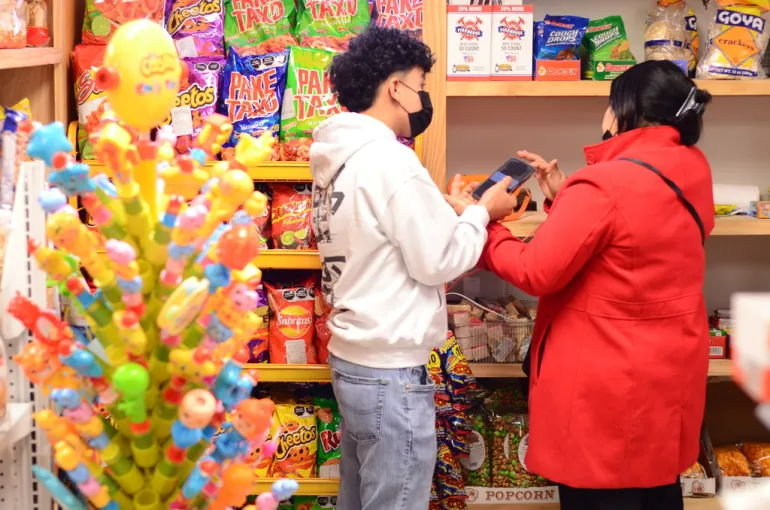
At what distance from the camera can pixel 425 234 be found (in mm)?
1985

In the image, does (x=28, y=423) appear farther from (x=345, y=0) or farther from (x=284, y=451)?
(x=345, y=0)

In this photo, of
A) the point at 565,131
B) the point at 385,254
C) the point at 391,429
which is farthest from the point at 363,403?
the point at 565,131

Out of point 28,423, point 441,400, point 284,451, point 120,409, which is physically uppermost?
point 120,409

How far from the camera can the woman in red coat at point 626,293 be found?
205 centimetres

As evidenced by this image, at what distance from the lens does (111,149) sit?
114 centimetres

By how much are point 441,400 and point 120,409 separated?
161cm

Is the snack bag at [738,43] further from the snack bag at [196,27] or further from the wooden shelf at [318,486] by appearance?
the wooden shelf at [318,486]

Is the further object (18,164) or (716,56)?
(716,56)

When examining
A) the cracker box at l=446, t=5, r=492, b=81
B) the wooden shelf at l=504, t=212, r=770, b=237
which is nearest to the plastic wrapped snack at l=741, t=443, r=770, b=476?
the wooden shelf at l=504, t=212, r=770, b=237

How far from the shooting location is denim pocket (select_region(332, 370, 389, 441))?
6.84ft

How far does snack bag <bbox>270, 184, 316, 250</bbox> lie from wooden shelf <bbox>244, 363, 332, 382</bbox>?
0.38 meters

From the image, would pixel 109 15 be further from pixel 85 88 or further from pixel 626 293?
pixel 626 293

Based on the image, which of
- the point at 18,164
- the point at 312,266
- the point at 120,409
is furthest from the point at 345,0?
the point at 120,409

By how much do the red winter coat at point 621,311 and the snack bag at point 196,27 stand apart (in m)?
1.22
